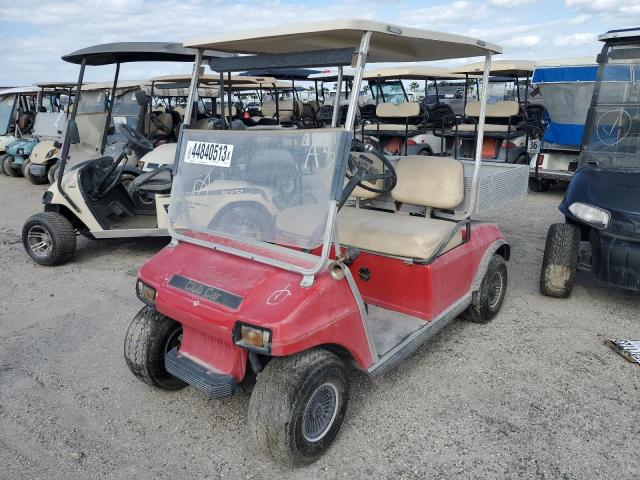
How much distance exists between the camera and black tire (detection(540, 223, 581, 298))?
3.74m

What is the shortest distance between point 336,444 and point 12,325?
2.64 metres

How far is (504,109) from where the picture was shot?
26.1 ft

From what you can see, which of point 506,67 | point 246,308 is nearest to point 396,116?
point 506,67

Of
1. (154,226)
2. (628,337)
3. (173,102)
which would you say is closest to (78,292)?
(154,226)

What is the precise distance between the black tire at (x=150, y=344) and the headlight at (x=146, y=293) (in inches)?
6.5

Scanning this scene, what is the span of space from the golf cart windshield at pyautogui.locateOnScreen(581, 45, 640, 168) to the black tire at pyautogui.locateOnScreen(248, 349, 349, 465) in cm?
311

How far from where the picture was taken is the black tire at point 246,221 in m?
2.27

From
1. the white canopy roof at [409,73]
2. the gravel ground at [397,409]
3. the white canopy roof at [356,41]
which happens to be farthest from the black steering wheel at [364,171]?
the white canopy roof at [409,73]

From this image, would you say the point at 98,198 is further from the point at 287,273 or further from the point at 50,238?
the point at 287,273

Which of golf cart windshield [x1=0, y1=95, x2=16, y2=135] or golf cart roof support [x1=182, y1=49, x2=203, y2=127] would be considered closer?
golf cart roof support [x1=182, y1=49, x2=203, y2=127]

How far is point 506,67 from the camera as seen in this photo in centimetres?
792

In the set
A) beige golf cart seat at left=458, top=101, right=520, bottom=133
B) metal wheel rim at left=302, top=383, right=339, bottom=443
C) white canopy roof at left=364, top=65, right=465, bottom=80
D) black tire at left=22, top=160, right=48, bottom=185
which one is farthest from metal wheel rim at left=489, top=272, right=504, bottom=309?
black tire at left=22, top=160, right=48, bottom=185

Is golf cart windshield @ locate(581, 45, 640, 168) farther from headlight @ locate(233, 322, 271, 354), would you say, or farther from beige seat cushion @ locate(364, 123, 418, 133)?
beige seat cushion @ locate(364, 123, 418, 133)

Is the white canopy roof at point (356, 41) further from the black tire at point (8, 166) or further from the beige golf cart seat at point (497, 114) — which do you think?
the black tire at point (8, 166)
